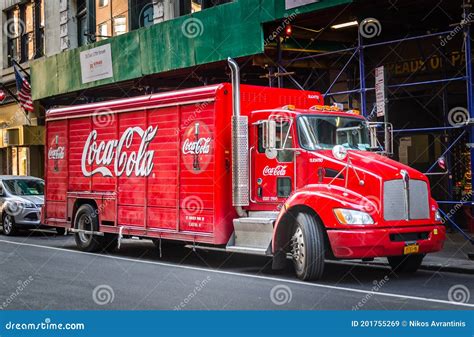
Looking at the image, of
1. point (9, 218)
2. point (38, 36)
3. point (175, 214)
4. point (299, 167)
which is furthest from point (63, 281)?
point (38, 36)

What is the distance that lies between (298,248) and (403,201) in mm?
1695

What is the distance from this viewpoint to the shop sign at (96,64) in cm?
2253

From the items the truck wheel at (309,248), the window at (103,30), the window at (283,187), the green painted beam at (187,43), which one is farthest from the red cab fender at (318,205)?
the window at (103,30)

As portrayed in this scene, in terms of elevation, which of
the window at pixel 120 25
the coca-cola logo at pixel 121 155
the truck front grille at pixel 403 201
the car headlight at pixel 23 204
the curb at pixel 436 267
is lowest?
the curb at pixel 436 267

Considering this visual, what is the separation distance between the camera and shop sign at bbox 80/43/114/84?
2253 cm

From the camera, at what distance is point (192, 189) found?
12406 mm

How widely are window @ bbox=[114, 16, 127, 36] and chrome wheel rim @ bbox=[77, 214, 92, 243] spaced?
40.1 feet

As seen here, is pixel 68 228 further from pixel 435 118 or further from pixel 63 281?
pixel 435 118

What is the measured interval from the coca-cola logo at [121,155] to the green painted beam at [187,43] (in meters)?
4.43

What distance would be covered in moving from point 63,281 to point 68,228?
507 centimetres

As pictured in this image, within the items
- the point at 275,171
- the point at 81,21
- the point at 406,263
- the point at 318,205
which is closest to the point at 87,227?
the point at 275,171

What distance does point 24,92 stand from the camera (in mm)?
28188

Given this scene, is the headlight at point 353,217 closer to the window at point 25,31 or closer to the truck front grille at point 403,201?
the truck front grille at point 403,201

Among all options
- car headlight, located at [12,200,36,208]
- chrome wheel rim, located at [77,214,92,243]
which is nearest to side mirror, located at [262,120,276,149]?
chrome wheel rim, located at [77,214,92,243]
